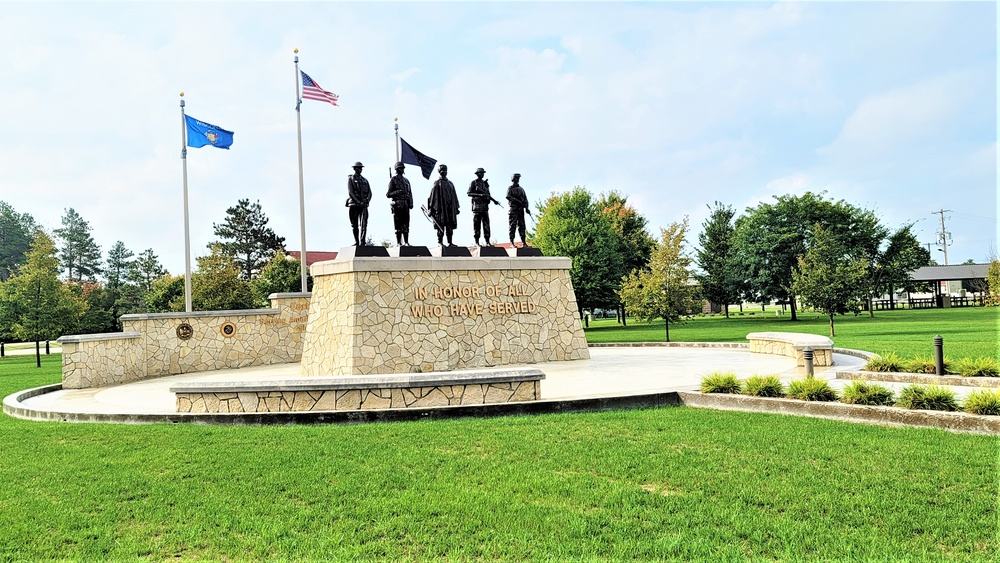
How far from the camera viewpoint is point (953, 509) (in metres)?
4.44

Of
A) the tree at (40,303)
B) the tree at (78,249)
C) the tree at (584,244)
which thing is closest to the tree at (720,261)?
the tree at (584,244)

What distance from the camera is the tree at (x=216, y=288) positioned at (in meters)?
32.3

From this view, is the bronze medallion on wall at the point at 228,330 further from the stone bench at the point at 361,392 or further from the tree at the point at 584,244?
the tree at the point at 584,244

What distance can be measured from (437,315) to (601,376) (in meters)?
4.17

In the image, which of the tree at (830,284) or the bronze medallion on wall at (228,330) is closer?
the bronze medallion on wall at (228,330)

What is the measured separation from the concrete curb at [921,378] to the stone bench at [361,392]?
5.95 m

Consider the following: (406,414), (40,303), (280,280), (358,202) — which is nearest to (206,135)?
(358,202)

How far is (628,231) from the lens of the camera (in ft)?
155

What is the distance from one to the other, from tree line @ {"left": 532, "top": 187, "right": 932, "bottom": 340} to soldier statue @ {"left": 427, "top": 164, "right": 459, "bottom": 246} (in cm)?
1209

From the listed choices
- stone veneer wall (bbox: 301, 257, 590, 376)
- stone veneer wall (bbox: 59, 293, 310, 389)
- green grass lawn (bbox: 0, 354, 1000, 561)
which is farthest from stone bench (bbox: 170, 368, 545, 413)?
stone veneer wall (bbox: 59, 293, 310, 389)

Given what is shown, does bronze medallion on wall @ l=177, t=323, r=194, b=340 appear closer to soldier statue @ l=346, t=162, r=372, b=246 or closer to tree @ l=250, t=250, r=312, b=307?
soldier statue @ l=346, t=162, r=372, b=246

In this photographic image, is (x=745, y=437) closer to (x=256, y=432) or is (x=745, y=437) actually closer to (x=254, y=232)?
(x=256, y=432)

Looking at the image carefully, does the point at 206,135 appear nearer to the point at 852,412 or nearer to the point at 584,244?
the point at 852,412

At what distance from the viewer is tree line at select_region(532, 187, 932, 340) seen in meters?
25.9
